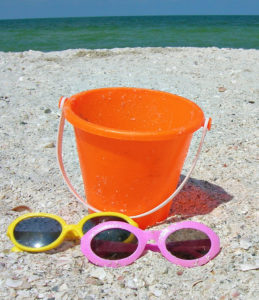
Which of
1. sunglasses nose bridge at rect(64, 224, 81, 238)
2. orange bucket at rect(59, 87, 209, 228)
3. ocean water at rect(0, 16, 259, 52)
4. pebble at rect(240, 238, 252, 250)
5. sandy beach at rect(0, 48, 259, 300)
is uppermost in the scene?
orange bucket at rect(59, 87, 209, 228)

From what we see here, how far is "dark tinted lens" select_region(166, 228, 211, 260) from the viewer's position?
1454mm

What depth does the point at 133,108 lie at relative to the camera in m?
1.85

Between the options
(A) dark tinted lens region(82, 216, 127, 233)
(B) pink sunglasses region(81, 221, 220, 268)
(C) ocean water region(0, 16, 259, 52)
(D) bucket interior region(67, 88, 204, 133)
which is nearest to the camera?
(B) pink sunglasses region(81, 221, 220, 268)

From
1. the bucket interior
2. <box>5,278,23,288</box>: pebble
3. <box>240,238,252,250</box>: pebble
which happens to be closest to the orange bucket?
the bucket interior

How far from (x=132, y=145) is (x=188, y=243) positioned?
44 cm

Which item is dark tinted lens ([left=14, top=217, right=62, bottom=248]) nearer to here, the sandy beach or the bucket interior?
the sandy beach

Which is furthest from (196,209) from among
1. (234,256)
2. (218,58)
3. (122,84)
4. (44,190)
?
(218,58)

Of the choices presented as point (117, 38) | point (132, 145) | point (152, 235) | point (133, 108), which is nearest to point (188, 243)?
point (152, 235)

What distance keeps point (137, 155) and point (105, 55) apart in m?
4.29

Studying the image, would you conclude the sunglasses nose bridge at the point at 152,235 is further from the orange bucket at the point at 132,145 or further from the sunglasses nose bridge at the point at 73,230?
the sunglasses nose bridge at the point at 73,230

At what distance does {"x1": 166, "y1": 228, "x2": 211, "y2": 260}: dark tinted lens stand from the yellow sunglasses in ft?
0.54

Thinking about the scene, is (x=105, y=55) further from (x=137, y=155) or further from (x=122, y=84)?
(x=137, y=155)

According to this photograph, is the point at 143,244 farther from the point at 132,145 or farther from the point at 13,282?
the point at 13,282

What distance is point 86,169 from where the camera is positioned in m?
1.61
